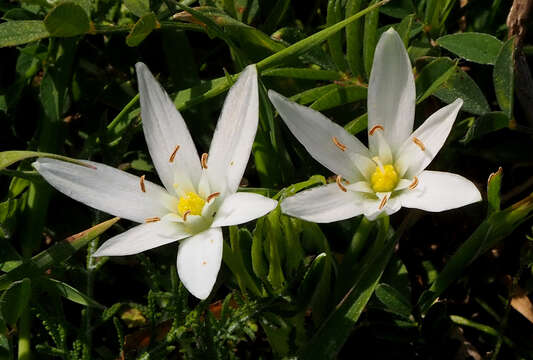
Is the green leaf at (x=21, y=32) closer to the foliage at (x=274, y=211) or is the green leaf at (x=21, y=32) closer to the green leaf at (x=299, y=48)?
the foliage at (x=274, y=211)

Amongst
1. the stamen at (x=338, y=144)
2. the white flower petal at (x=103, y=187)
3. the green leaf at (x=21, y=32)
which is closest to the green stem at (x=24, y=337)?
the white flower petal at (x=103, y=187)

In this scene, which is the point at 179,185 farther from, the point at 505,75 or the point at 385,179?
the point at 505,75

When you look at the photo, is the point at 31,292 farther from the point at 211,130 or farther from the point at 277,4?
the point at 277,4

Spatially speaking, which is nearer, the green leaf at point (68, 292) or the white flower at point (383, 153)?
the white flower at point (383, 153)

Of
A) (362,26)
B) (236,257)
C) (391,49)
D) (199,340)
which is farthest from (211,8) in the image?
(199,340)

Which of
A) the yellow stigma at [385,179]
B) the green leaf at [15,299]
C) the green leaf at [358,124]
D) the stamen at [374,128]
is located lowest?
the green leaf at [15,299]
